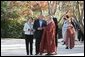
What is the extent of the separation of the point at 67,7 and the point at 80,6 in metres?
3.66

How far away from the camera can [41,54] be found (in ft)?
55.0

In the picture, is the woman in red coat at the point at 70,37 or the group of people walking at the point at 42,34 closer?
the group of people walking at the point at 42,34

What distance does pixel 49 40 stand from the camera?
1683cm

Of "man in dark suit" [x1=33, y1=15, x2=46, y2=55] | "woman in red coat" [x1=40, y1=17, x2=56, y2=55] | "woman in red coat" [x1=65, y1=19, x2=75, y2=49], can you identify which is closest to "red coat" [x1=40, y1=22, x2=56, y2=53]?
"woman in red coat" [x1=40, y1=17, x2=56, y2=55]

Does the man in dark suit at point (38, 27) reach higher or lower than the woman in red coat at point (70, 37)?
higher

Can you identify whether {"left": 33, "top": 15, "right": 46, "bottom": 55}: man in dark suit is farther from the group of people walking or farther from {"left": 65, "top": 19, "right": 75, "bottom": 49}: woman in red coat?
{"left": 65, "top": 19, "right": 75, "bottom": 49}: woman in red coat

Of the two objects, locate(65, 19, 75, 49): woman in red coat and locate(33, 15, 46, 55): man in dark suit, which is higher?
locate(33, 15, 46, 55): man in dark suit

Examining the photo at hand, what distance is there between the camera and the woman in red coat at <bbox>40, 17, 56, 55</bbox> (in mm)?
16719

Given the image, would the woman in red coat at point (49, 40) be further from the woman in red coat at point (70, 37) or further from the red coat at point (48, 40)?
the woman in red coat at point (70, 37)

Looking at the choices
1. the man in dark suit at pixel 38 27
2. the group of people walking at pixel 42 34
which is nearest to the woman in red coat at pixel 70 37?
the group of people walking at pixel 42 34

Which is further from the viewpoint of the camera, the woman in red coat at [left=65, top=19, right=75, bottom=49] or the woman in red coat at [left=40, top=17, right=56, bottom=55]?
the woman in red coat at [left=65, top=19, right=75, bottom=49]

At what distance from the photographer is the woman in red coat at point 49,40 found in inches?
658

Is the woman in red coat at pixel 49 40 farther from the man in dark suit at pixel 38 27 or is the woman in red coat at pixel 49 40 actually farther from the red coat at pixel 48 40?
the man in dark suit at pixel 38 27

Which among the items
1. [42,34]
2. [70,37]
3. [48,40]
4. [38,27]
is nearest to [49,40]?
[48,40]
